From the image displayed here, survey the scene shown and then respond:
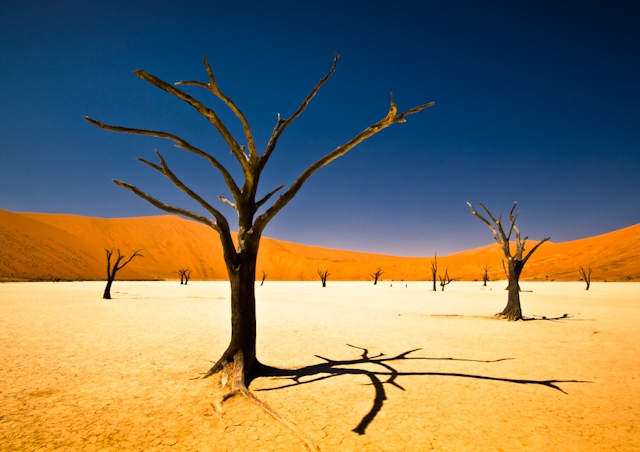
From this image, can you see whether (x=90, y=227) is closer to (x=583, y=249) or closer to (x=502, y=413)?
(x=502, y=413)

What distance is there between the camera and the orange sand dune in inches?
2023

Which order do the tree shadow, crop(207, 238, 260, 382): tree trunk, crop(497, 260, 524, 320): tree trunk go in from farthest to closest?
crop(497, 260, 524, 320): tree trunk
crop(207, 238, 260, 382): tree trunk
the tree shadow

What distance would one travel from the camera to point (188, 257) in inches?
3278

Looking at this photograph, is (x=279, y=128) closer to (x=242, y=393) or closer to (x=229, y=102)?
(x=229, y=102)

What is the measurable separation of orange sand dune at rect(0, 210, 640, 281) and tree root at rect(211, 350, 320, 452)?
53.2 meters

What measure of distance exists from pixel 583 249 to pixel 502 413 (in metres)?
89.9

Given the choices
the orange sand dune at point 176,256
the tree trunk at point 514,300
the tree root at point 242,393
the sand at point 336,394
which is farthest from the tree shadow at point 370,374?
the orange sand dune at point 176,256

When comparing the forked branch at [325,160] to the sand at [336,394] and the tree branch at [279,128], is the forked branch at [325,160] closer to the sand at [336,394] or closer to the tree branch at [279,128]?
the tree branch at [279,128]

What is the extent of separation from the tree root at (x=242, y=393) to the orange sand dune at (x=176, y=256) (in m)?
53.2

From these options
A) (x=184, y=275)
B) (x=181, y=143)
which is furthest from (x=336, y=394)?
(x=184, y=275)

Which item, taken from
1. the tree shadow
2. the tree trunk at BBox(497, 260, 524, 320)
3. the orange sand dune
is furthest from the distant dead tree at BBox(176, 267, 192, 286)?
the tree shadow

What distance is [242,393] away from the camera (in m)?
4.53

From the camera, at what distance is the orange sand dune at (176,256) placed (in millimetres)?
51375

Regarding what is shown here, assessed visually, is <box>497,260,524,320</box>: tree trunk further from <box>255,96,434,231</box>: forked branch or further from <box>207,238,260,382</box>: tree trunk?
<box>207,238,260,382</box>: tree trunk
